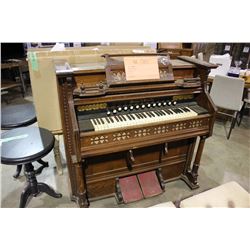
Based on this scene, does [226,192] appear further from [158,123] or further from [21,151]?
[21,151]

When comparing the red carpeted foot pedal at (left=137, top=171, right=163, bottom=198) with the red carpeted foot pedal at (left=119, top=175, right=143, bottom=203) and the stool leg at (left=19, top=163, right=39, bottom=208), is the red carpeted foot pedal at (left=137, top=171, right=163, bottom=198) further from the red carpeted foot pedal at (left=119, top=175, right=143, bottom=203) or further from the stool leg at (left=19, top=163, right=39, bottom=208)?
the stool leg at (left=19, top=163, right=39, bottom=208)

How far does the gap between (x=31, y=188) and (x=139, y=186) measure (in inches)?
38.8

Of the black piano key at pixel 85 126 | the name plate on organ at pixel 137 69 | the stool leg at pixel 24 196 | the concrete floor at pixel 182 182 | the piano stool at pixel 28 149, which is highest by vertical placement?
the name plate on organ at pixel 137 69

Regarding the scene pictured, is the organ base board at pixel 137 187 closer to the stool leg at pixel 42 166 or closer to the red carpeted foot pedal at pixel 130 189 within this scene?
the red carpeted foot pedal at pixel 130 189

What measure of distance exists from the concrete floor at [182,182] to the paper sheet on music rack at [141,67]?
1.00 metres

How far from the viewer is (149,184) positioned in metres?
Result: 2.03

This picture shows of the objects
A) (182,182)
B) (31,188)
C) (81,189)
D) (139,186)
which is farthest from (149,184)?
(31,188)

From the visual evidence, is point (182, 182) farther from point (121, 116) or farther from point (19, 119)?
point (19, 119)

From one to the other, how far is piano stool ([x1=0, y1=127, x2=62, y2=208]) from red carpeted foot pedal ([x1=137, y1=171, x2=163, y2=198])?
795 mm

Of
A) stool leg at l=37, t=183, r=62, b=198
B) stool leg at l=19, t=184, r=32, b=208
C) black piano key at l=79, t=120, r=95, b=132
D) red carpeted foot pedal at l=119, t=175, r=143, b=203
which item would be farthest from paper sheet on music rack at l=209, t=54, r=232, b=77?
stool leg at l=19, t=184, r=32, b=208

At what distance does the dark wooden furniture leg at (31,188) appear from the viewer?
180cm

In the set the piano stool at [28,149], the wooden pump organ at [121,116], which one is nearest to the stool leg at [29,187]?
the piano stool at [28,149]

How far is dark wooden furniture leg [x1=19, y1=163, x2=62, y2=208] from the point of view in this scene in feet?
5.89

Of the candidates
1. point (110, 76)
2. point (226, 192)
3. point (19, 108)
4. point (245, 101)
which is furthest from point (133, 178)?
point (245, 101)
